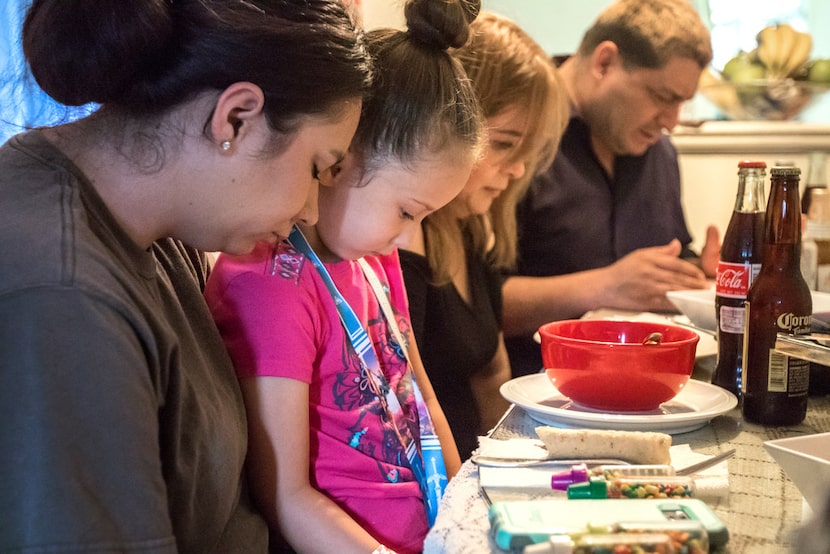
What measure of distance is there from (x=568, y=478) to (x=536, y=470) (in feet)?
0.16

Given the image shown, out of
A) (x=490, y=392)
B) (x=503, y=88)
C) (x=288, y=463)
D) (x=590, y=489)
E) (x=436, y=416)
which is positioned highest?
(x=503, y=88)

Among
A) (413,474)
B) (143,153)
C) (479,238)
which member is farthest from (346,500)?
(479,238)

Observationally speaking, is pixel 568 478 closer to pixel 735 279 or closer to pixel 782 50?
pixel 735 279

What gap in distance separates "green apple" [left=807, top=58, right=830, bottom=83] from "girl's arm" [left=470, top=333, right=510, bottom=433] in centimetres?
195

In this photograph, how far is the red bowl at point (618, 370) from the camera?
93 centimetres

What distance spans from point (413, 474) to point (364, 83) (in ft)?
1.65

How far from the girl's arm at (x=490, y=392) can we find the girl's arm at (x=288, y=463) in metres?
0.66

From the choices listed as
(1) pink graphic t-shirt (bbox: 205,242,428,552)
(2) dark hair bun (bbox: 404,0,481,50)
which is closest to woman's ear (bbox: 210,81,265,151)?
(1) pink graphic t-shirt (bbox: 205,242,428,552)

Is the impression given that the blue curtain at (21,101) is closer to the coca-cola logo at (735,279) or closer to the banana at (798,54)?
the coca-cola logo at (735,279)

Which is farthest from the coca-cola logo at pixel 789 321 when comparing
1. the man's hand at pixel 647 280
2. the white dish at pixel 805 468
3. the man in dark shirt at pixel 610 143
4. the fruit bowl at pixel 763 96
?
the fruit bowl at pixel 763 96

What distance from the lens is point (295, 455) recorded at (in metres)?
0.97

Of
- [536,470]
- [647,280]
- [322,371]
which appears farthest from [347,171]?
[647,280]

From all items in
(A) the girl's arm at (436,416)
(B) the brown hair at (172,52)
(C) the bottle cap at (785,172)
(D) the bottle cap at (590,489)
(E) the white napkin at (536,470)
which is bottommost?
(A) the girl's arm at (436,416)

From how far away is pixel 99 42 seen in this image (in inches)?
30.4
